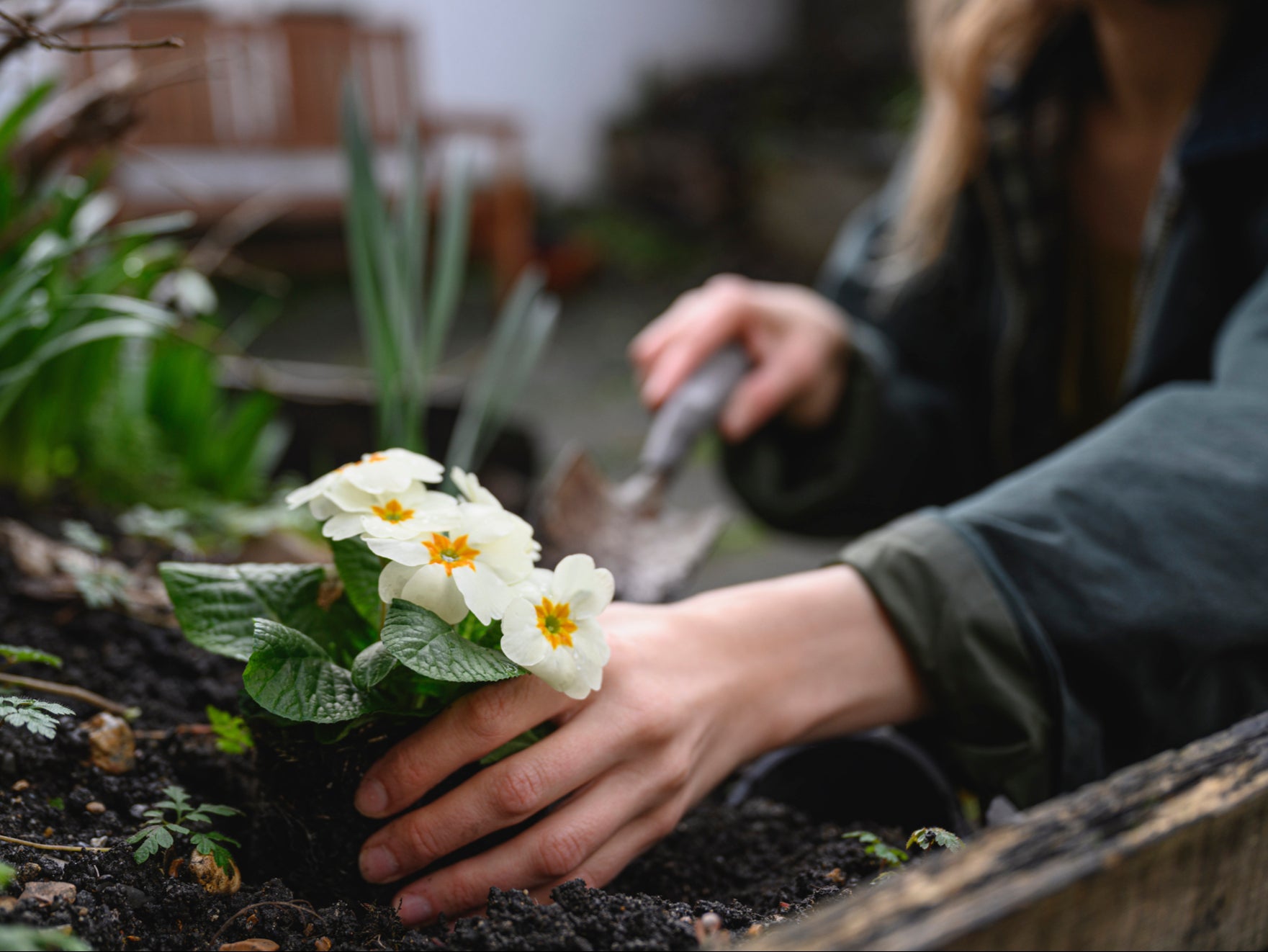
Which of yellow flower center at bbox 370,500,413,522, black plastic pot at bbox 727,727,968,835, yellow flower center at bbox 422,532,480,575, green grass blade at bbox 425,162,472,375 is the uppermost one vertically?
green grass blade at bbox 425,162,472,375

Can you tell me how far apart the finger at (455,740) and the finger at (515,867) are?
0.17 ft

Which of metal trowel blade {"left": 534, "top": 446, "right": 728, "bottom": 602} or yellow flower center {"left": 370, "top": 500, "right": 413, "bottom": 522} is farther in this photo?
metal trowel blade {"left": 534, "top": 446, "right": 728, "bottom": 602}

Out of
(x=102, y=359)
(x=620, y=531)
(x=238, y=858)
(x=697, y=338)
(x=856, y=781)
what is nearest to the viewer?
(x=238, y=858)

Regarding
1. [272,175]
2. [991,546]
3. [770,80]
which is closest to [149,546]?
[991,546]

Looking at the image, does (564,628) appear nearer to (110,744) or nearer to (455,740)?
(455,740)

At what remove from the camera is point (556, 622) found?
0.55 metres

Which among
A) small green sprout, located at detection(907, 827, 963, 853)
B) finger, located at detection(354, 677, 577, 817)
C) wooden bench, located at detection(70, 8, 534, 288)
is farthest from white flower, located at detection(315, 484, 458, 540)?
wooden bench, located at detection(70, 8, 534, 288)

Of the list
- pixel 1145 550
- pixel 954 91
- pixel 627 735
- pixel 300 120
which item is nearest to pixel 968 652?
pixel 1145 550

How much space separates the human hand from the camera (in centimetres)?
57

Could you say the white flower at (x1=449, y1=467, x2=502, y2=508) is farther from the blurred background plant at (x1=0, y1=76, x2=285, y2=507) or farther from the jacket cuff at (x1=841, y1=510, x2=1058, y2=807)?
the blurred background plant at (x1=0, y1=76, x2=285, y2=507)

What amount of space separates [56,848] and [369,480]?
0.27 meters

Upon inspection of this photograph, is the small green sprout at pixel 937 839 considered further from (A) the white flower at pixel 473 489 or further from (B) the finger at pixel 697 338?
(B) the finger at pixel 697 338

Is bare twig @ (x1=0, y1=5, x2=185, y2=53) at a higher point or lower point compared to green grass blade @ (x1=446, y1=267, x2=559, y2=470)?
higher

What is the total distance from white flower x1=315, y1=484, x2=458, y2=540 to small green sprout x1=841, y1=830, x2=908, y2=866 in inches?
13.4
